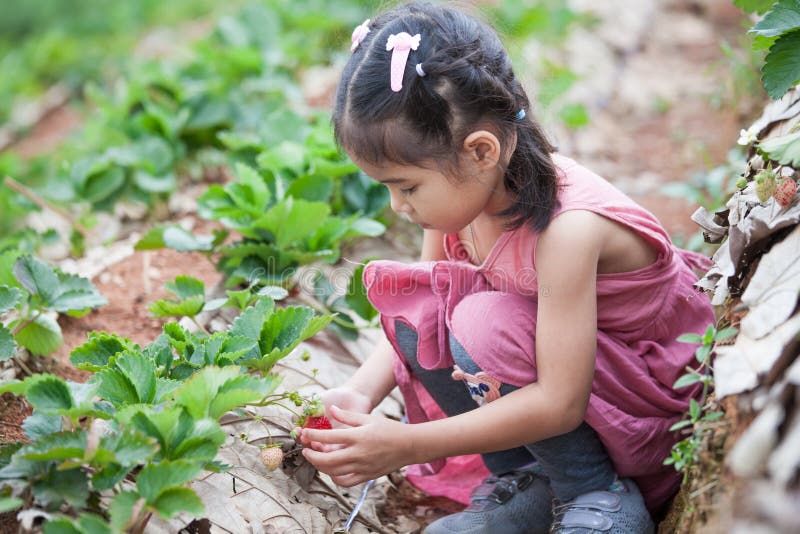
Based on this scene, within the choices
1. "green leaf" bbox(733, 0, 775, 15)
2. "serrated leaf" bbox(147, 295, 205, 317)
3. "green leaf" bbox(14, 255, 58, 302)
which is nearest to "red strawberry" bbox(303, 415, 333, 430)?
"serrated leaf" bbox(147, 295, 205, 317)

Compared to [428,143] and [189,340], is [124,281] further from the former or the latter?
[428,143]

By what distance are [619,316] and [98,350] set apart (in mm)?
1028

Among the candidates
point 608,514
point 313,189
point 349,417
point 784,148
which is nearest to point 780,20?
point 784,148

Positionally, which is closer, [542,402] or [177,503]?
[177,503]

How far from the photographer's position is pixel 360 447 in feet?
5.13

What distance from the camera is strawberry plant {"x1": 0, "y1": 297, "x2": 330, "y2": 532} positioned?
1.30m

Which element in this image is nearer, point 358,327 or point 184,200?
point 358,327

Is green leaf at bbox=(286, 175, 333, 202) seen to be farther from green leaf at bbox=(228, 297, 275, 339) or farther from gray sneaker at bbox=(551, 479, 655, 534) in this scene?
gray sneaker at bbox=(551, 479, 655, 534)

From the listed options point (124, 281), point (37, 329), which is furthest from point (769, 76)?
point (124, 281)

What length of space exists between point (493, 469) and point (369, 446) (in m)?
0.43

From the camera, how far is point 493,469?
73.9 inches

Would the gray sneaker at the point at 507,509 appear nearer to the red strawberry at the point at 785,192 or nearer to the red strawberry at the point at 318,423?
the red strawberry at the point at 318,423

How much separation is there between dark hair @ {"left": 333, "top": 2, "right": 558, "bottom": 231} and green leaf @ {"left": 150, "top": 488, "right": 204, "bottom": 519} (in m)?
0.67

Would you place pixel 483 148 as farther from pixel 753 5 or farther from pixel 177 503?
pixel 177 503
